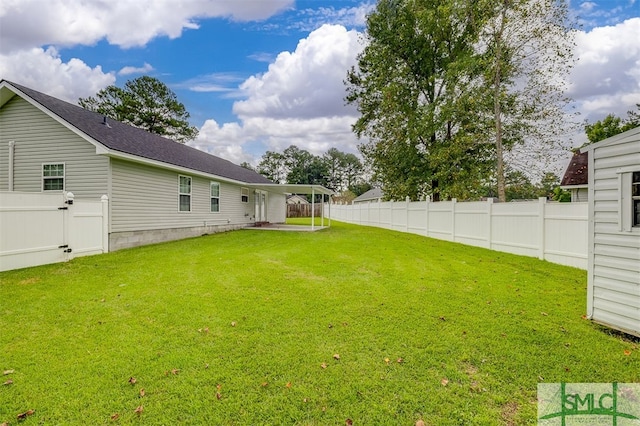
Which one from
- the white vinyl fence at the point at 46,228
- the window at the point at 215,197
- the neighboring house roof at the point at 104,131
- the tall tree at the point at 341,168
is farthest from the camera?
the tall tree at the point at 341,168

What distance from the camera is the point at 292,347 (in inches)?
134

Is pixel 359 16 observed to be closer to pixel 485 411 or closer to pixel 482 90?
pixel 482 90

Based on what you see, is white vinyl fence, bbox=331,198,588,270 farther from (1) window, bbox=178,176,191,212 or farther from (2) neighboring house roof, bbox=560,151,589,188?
(1) window, bbox=178,176,191,212

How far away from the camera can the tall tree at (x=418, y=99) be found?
617 inches

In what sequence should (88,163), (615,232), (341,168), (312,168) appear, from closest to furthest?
(615,232) → (88,163) → (312,168) → (341,168)

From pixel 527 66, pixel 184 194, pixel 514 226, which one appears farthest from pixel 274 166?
pixel 514 226

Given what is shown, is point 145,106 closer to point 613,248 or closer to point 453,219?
point 453,219

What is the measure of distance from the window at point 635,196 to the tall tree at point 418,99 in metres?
11.8

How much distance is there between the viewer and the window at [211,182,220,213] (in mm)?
14789

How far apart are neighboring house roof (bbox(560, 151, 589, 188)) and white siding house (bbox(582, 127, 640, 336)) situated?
1621 centimetres

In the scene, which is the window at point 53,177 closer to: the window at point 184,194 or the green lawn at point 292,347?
the window at point 184,194

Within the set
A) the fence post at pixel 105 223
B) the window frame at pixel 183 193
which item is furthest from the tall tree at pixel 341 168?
the fence post at pixel 105 223

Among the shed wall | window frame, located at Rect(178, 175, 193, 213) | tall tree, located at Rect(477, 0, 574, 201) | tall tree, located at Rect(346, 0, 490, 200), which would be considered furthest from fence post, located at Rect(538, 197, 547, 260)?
window frame, located at Rect(178, 175, 193, 213)

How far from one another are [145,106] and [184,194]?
887 inches
